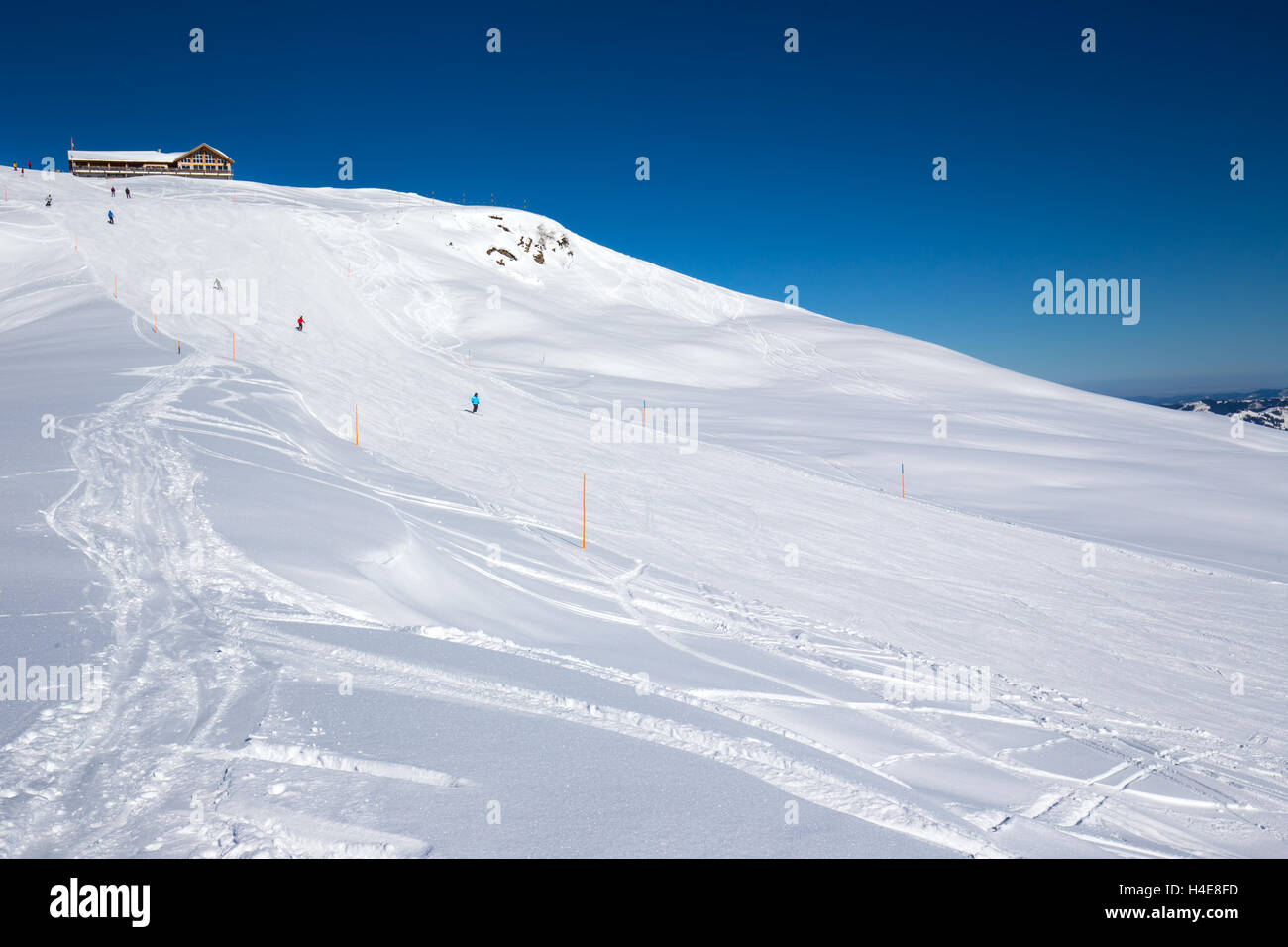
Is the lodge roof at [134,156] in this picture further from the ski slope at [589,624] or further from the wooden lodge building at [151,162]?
the ski slope at [589,624]

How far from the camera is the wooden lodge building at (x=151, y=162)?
2852 inches

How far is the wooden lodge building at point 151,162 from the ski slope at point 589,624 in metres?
61.5

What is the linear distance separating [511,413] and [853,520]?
41.3 feet

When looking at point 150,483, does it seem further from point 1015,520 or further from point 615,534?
point 1015,520

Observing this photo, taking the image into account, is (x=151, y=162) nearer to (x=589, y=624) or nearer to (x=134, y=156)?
(x=134, y=156)

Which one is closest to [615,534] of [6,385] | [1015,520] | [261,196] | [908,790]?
[908,790]

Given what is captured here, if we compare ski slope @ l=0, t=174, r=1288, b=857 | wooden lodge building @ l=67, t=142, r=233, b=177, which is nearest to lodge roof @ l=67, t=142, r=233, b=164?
wooden lodge building @ l=67, t=142, r=233, b=177

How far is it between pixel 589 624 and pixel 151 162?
9119cm

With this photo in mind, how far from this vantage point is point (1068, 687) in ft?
28.4

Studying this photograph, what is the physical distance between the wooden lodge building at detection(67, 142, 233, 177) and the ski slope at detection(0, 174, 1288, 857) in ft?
202

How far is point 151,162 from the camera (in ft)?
243

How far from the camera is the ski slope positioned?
4.58m

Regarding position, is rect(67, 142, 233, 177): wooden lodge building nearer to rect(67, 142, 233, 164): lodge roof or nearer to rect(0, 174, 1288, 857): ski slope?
Result: rect(67, 142, 233, 164): lodge roof

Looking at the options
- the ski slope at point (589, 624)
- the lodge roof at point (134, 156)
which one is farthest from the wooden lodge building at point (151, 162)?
the ski slope at point (589, 624)
